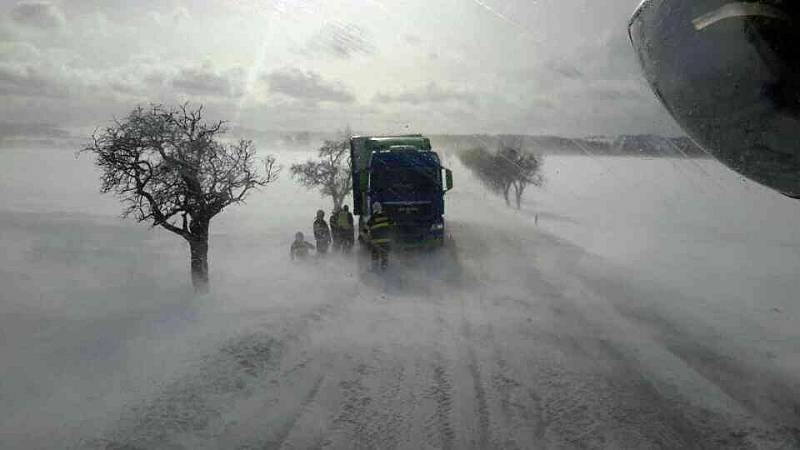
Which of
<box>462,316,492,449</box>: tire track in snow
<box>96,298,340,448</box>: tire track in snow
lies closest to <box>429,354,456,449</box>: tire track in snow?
<box>462,316,492,449</box>: tire track in snow

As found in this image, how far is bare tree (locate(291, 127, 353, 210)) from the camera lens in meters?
35.7

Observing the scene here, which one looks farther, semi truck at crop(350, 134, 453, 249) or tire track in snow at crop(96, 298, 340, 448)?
semi truck at crop(350, 134, 453, 249)

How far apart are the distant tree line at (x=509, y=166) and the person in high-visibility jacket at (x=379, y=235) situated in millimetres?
36114

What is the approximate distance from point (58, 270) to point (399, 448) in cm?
2889

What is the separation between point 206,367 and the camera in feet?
22.8

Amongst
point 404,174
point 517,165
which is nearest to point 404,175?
point 404,174

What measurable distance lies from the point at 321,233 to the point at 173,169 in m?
5.07

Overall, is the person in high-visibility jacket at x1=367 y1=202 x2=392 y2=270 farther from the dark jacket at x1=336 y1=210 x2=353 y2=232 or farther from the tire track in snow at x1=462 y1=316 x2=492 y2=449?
the tire track in snow at x1=462 y1=316 x2=492 y2=449

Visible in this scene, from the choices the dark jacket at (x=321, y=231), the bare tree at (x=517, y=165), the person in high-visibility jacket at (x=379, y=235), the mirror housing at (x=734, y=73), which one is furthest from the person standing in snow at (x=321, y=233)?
the bare tree at (x=517, y=165)

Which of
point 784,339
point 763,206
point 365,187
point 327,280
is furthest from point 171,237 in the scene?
point 763,206

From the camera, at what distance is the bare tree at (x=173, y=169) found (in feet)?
38.4

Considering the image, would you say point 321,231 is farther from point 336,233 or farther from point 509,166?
point 509,166

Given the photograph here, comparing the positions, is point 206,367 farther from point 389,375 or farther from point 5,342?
point 5,342

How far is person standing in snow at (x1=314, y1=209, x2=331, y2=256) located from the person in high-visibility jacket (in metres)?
2.63
